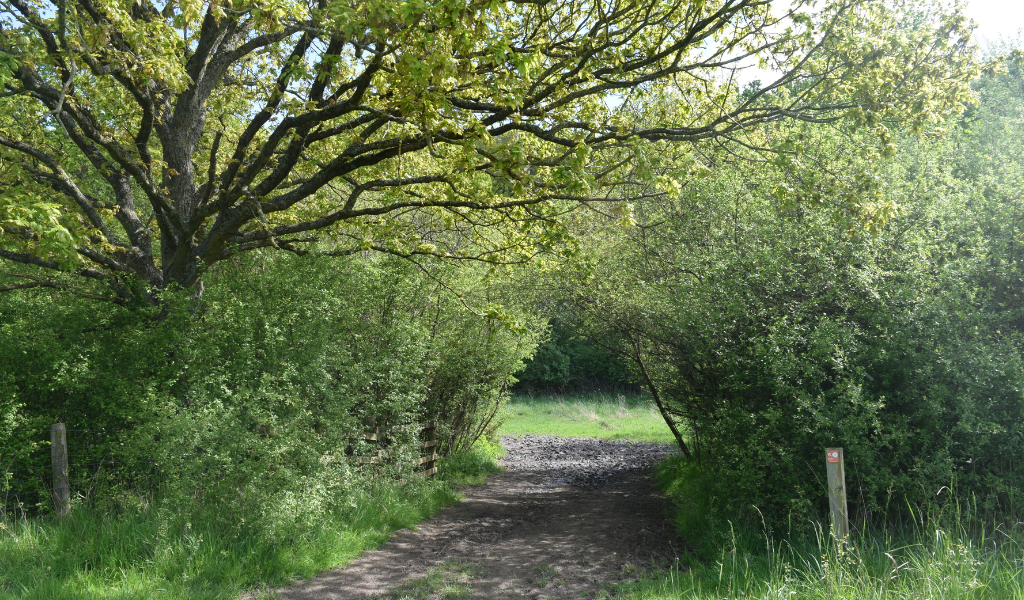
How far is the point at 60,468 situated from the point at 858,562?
7777 mm

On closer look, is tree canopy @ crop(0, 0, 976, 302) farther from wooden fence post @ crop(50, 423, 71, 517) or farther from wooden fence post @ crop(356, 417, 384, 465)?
wooden fence post @ crop(356, 417, 384, 465)

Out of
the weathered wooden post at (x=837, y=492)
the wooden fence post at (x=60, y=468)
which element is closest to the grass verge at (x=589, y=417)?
the weathered wooden post at (x=837, y=492)

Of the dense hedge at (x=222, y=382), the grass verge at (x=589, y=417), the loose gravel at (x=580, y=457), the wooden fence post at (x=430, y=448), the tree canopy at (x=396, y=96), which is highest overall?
the tree canopy at (x=396, y=96)

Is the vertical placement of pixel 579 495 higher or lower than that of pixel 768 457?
lower

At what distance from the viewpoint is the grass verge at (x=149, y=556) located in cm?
533

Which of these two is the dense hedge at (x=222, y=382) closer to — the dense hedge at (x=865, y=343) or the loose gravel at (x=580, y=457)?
the dense hedge at (x=865, y=343)

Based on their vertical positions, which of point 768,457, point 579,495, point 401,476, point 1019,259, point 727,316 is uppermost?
point 1019,259

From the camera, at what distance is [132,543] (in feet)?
19.3

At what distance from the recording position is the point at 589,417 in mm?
30688

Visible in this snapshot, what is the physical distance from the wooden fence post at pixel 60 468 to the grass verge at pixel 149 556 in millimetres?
229

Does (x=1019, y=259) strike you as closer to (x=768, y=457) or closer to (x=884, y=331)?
(x=884, y=331)

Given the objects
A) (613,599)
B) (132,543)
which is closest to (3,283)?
(132,543)

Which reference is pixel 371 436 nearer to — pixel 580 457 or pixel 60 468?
pixel 60 468

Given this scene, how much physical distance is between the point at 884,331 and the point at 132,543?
7792 millimetres
